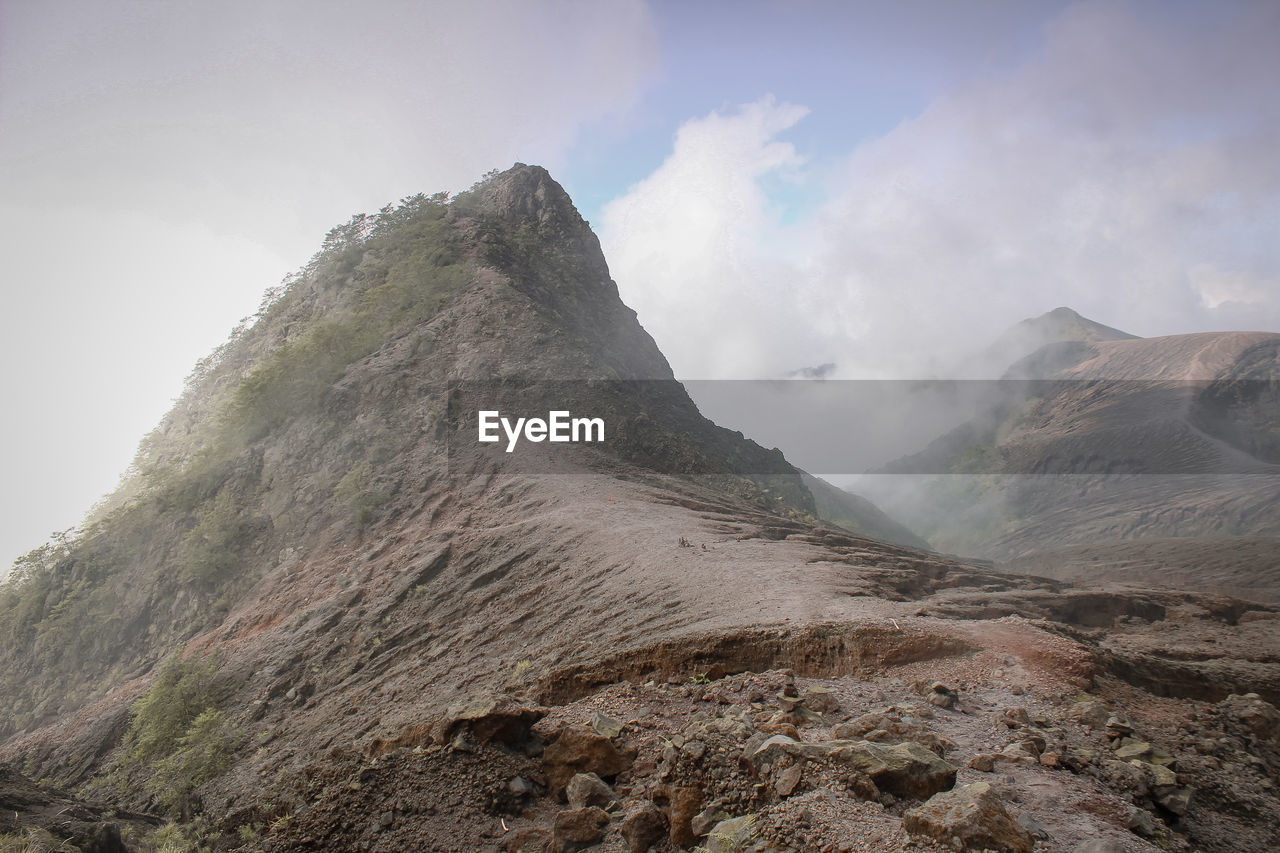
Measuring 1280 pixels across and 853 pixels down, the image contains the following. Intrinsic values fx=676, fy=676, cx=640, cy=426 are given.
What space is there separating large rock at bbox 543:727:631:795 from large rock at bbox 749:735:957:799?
1853mm

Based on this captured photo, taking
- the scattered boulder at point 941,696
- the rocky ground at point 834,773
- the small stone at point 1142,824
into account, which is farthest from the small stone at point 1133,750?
the scattered boulder at point 941,696

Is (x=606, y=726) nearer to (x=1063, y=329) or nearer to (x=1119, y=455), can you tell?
(x=1119, y=455)

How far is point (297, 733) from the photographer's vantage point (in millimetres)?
12555

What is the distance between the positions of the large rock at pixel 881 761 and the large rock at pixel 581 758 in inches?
72.9

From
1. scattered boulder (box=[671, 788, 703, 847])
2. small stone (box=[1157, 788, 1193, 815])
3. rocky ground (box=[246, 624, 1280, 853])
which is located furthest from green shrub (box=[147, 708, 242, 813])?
small stone (box=[1157, 788, 1193, 815])

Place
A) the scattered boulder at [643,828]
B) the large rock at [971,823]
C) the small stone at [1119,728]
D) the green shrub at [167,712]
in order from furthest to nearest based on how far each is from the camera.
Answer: the green shrub at [167,712] < the small stone at [1119,728] < the scattered boulder at [643,828] < the large rock at [971,823]

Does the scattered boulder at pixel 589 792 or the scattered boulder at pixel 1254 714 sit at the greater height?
the scattered boulder at pixel 1254 714

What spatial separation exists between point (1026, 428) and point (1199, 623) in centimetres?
6440

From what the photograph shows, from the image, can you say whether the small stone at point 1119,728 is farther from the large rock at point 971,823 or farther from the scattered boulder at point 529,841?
the scattered boulder at point 529,841

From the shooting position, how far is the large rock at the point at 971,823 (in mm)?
4160

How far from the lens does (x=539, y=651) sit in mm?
11680

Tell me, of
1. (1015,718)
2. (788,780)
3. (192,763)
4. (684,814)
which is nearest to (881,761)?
(788,780)

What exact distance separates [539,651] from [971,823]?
8.50m

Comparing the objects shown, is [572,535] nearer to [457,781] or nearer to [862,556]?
[862,556]
